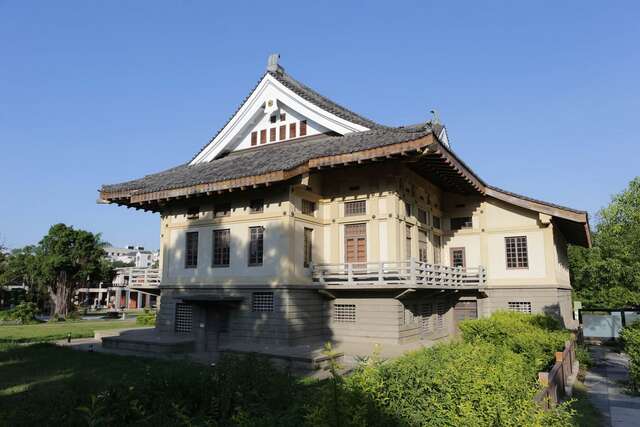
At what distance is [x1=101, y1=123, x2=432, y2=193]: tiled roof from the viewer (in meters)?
19.2

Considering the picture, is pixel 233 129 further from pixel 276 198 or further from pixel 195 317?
pixel 195 317

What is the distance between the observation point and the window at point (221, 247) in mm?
22188

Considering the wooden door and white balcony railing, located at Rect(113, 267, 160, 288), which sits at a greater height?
the wooden door

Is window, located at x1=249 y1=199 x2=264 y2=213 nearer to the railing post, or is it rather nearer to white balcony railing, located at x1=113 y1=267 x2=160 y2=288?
the railing post

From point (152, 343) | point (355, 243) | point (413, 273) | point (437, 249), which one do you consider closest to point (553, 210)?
point (437, 249)

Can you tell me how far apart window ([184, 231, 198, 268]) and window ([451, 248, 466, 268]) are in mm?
14807

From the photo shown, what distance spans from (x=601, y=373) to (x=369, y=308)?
9.26 metres

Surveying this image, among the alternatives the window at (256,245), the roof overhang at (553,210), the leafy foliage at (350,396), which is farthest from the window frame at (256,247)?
the roof overhang at (553,210)

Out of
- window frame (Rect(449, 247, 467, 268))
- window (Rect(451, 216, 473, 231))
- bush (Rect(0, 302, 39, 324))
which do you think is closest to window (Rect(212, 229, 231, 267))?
window frame (Rect(449, 247, 467, 268))

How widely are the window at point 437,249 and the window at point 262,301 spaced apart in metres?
10.3

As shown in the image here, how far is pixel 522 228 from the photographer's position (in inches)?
987

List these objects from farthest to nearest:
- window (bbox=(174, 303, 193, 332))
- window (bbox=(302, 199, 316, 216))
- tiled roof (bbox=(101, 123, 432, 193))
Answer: window (bbox=(174, 303, 193, 332)) < window (bbox=(302, 199, 316, 216)) < tiled roof (bbox=(101, 123, 432, 193))

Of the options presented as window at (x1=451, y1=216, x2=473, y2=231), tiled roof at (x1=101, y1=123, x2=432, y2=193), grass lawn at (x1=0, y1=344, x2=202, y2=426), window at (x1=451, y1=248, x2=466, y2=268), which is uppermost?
tiled roof at (x1=101, y1=123, x2=432, y2=193)

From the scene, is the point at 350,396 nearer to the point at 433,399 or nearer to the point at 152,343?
the point at 433,399
